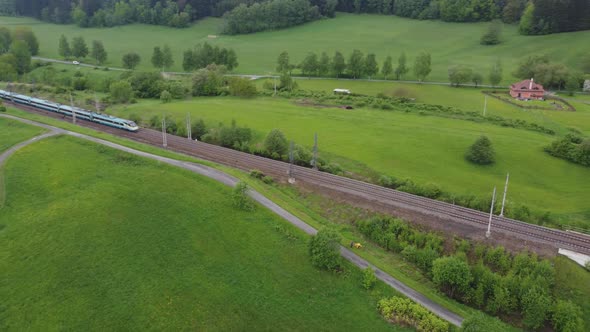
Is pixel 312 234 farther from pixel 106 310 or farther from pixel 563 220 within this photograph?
pixel 563 220

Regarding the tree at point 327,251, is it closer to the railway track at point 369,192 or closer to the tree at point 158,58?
the railway track at point 369,192

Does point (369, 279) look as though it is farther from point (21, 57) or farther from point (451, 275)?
point (21, 57)

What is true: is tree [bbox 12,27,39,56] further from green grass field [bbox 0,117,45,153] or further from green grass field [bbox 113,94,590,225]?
green grass field [bbox 0,117,45,153]

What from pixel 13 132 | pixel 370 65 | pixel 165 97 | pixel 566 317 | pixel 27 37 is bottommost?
pixel 566 317

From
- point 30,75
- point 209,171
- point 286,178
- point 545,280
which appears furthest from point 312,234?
Result: point 30,75

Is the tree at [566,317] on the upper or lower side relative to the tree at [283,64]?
lower

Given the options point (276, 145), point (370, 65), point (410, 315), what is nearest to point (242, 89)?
point (370, 65)

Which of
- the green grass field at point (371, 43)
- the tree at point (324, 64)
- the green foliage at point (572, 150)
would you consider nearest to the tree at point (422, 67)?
the green grass field at point (371, 43)

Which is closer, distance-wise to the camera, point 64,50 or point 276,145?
point 276,145
